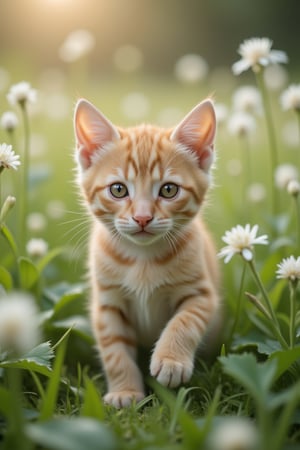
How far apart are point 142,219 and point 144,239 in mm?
77

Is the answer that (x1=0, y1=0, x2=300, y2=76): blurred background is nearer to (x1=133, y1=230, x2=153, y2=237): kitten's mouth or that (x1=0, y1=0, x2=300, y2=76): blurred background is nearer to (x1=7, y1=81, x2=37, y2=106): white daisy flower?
(x1=7, y1=81, x2=37, y2=106): white daisy flower

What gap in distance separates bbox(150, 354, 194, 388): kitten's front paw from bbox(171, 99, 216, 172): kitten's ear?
1.84ft

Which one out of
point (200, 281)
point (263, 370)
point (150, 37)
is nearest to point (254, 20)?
point (150, 37)

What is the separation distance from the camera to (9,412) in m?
1.21

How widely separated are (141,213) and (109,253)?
0.25 meters

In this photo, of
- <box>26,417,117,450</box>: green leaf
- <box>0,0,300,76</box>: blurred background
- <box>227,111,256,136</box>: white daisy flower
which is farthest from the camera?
<box>0,0,300,76</box>: blurred background

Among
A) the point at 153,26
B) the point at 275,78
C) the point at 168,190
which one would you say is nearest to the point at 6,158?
the point at 168,190

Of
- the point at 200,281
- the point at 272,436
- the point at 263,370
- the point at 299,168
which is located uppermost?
the point at 299,168

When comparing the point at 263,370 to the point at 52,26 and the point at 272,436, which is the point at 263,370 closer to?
the point at 272,436

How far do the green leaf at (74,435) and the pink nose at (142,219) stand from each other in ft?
1.95

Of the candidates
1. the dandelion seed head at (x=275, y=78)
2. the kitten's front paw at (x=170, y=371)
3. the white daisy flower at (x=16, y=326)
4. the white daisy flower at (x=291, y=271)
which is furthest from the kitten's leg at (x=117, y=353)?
the dandelion seed head at (x=275, y=78)

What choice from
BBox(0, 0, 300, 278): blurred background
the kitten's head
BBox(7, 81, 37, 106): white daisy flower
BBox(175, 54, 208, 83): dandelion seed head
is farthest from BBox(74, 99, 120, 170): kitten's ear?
BBox(175, 54, 208, 83): dandelion seed head

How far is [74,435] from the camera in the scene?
1.04 meters

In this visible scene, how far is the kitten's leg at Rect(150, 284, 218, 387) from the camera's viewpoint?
1517mm
